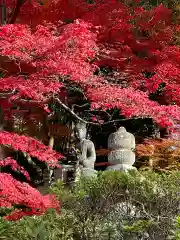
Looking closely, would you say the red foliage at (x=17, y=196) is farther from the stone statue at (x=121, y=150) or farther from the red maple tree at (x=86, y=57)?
the stone statue at (x=121, y=150)

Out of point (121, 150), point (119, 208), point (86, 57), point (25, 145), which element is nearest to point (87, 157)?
point (121, 150)

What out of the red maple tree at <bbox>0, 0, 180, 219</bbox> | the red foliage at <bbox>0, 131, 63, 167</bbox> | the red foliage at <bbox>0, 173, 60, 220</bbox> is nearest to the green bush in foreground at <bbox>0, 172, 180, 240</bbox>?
the red foliage at <bbox>0, 173, 60, 220</bbox>

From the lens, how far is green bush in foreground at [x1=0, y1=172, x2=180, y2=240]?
550cm

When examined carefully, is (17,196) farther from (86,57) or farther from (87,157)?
(87,157)

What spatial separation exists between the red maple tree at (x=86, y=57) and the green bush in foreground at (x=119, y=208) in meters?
1.20

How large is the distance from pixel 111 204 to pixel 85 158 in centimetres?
454

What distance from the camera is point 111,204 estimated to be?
6.19 m

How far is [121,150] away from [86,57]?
10.9 ft

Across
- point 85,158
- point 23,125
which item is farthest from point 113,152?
point 23,125

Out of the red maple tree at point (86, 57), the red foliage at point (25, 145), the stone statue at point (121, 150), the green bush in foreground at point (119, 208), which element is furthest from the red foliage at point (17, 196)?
the stone statue at point (121, 150)

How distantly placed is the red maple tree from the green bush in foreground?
1.20 meters

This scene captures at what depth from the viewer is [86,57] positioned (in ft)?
25.6

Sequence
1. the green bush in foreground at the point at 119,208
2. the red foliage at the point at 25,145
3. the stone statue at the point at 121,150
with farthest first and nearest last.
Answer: the stone statue at the point at 121,150 < the red foliage at the point at 25,145 < the green bush in foreground at the point at 119,208

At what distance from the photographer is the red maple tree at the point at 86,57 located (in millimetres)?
6879
